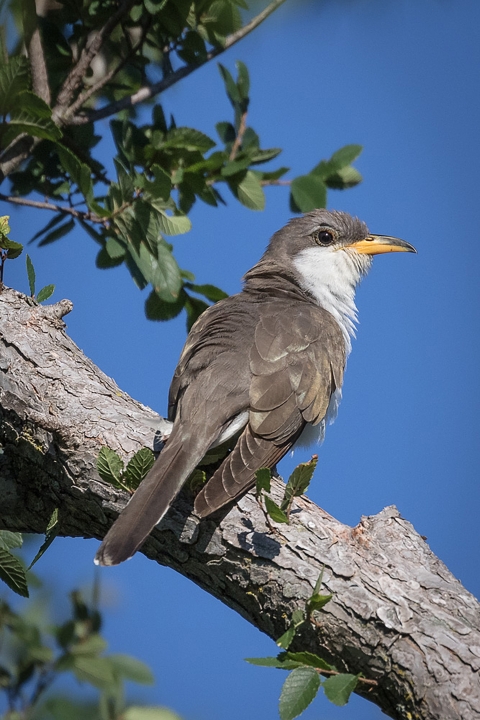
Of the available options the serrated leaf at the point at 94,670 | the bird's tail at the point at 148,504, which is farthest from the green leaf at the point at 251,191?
the serrated leaf at the point at 94,670

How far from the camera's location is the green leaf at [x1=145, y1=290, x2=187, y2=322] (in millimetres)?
4769

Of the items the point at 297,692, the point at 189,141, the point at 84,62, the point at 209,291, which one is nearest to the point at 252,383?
the point at 209,291

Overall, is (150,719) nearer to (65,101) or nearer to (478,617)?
(478,617)

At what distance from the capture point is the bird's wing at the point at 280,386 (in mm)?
3473

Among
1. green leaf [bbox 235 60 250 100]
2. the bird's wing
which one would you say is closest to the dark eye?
the bird's wing

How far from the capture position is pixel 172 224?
4359 mm

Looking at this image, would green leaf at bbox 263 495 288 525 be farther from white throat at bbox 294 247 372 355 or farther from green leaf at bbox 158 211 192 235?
white throat at bbox 294 247 372 355

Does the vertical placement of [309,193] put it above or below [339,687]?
above

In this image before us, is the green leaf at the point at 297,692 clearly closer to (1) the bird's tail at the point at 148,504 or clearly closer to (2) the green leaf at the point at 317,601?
(2) the green leaf at the point at 317,601

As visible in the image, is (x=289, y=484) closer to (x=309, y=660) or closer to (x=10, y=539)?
(x=309, y=660)

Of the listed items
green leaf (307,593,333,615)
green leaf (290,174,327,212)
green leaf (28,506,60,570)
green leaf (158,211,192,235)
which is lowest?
green leaf (28,506,60,570)

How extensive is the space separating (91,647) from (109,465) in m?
0.82

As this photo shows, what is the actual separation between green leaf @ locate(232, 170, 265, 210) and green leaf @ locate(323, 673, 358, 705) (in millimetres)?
2717

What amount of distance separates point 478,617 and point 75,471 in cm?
186
